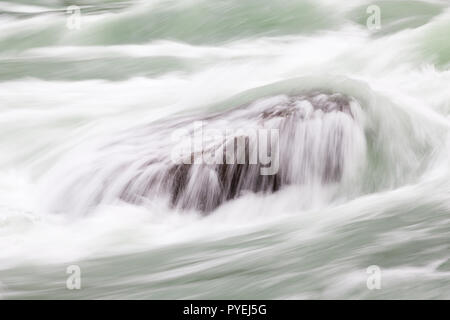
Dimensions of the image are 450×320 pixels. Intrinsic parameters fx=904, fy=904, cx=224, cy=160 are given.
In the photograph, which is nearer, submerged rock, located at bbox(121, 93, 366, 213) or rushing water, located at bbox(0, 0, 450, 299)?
rushing water, located at bbox(0, 0, 450, 299)

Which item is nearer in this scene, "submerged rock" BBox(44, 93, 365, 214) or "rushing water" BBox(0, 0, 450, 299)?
"rushing water" BBox(0, 0, 450, 299)

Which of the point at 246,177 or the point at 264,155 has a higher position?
the point at 264,155

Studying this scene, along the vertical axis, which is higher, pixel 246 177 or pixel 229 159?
pixel 229 159

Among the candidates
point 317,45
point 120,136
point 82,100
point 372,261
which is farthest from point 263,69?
point 372,261

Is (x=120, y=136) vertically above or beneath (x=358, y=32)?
beneath

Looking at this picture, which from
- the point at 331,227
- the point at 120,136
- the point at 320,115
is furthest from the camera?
the point at 120,136

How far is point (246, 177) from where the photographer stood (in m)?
4.92

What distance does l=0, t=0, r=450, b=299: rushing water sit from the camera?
4.32 meters

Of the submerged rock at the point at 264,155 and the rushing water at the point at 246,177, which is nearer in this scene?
the rushing water at the point at 246,177

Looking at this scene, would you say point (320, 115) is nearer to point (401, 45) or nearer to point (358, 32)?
point (401, 45)

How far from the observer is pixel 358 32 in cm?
791

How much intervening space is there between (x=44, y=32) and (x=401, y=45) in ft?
11.0

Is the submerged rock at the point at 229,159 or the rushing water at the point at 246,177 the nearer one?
the rushing water at the point at 246,177

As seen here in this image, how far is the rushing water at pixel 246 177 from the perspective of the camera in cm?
432
